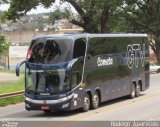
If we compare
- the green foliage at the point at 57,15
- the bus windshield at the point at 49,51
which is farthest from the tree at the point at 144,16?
the bus windshield at the point at 49,51

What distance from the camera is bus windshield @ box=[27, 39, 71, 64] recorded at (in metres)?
19.7

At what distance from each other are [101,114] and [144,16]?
41557 mm

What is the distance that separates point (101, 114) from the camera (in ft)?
63.9

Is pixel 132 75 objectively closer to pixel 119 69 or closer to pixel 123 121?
pixel 119 69

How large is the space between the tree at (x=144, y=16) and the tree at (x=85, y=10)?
8315 millimetres

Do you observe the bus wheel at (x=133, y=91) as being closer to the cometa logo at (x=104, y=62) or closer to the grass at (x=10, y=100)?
the cometa logo at (x=104, y=62)

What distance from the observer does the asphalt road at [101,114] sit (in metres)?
17.7

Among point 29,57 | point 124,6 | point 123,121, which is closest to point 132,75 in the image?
point 29,57

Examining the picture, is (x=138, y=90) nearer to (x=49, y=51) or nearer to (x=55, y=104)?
(x=49, y=51)

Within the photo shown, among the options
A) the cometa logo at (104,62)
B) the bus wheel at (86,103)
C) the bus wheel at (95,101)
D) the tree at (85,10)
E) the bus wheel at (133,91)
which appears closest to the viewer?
the bus wheel at (86,103)

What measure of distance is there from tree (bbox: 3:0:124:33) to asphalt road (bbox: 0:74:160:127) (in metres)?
21.9

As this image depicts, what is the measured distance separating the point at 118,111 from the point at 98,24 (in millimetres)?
29837

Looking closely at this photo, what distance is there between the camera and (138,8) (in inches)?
2376

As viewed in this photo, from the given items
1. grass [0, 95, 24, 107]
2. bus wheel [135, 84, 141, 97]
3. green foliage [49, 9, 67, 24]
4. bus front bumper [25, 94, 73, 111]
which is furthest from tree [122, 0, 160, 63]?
bus front bumper [25, 94, 73, 111]
